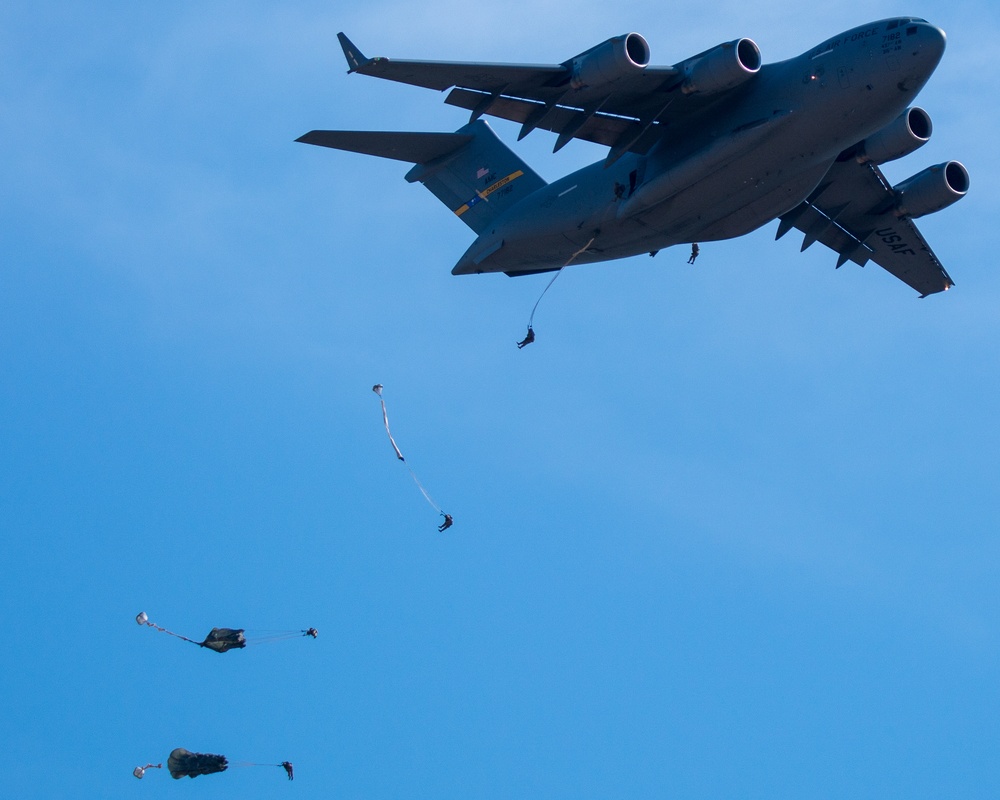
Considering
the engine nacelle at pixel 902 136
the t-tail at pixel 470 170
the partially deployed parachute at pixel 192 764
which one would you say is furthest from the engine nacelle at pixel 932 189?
the partially deployed parachute at pixel 192 764

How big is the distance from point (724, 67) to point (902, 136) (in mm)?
2858

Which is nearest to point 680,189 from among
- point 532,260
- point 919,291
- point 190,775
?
point 532,260

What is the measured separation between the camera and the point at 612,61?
13.7 meters

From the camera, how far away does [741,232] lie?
15.6 meters

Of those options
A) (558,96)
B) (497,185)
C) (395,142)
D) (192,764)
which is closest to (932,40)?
(558,96)

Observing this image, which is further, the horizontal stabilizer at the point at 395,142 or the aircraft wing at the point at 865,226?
the aircraft wing at the point at 865,226

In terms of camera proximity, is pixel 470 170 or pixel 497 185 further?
pixel 470 170

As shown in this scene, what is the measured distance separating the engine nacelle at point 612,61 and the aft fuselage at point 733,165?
46.1 inches

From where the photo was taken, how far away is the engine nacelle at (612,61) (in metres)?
Answer: 13.7

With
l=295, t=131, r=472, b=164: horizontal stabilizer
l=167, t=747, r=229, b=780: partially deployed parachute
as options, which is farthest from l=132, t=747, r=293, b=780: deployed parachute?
l=295, t=131, r=472, b=164: horizontal stabilizer

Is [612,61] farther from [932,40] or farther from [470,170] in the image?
[470,170]

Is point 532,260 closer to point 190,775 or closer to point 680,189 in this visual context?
point 680,189

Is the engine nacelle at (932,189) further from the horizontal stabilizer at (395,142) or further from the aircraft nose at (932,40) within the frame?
the horizontal stabilizer at (395,142)

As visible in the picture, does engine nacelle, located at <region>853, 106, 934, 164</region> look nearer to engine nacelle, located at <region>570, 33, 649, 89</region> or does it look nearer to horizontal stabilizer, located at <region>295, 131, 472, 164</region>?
engine nacelle, located at <region>570, 33, 649, 89</region>
